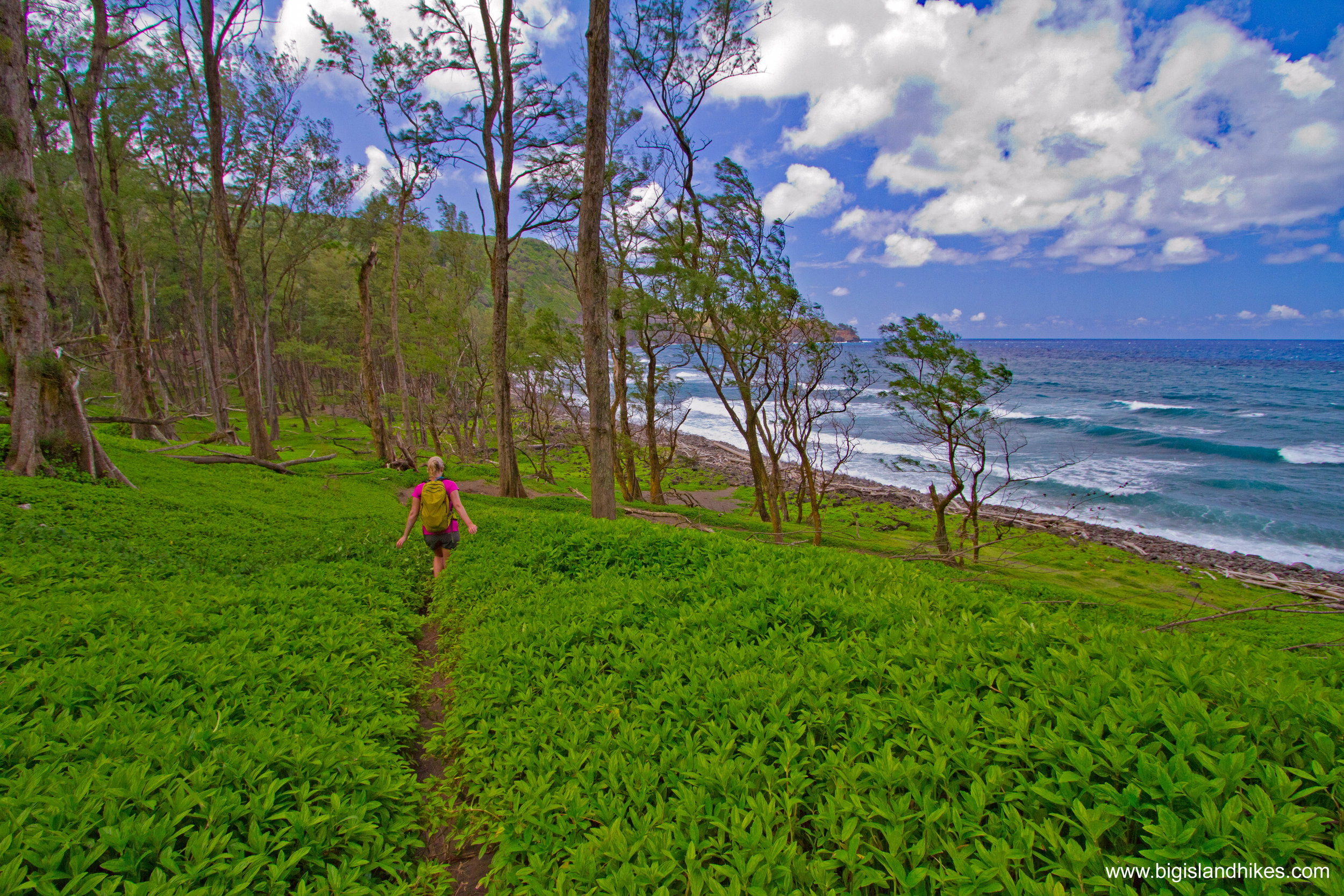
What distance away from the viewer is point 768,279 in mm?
15648

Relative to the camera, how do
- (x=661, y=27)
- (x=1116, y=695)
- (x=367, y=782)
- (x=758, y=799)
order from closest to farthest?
(x=758, y=799) → (x=1116, y=695) → (x=367, y=782) → (x=661, y=27)

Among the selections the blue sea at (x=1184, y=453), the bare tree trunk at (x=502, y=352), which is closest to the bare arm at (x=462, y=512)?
the bare tree trunk at (x=502, y=352)

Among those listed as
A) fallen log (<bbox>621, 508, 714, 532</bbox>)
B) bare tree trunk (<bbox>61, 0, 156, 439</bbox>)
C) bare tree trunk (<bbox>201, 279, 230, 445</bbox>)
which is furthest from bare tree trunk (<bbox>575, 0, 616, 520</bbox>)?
bare tree trunk (<bbox>201, 279, 230, 445</bbox>)

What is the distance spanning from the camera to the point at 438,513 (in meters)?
6.70

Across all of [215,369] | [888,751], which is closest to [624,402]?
[888,751]

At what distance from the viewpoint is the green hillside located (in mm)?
1745

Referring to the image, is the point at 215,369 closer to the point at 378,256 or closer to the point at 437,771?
the point at 378,256

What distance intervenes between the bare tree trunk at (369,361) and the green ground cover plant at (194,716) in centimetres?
1047

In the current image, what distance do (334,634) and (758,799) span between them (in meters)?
3.72

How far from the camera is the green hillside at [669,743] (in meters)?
1.75

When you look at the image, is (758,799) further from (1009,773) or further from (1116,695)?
(1116,695)

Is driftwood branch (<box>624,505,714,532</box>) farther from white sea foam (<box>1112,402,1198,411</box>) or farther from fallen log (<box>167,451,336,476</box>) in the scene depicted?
white sea foam (<box>1112,402,1198,411</box>)

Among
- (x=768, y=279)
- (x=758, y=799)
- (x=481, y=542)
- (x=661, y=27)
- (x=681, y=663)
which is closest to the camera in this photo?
(x=758, y=799)

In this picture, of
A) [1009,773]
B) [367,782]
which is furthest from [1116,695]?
[367,782]
